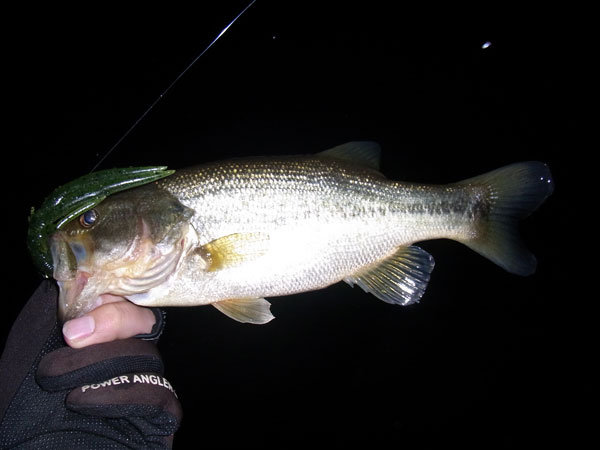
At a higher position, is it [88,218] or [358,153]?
[358,153]

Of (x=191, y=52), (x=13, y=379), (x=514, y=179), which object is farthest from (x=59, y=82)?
(x=514, y=179)

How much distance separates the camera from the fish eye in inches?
46.0

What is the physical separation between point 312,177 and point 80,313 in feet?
2.96

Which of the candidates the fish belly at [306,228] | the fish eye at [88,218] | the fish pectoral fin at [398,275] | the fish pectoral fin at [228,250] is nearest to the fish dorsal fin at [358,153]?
the fish belly at [306,228]

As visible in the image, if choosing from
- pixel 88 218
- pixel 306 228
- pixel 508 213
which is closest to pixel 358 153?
pixel 306 228

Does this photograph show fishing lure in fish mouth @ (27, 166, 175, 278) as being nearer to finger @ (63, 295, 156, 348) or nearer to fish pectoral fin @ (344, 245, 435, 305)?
finger @ (63, 295, 156, 348)

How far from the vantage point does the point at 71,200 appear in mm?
1143

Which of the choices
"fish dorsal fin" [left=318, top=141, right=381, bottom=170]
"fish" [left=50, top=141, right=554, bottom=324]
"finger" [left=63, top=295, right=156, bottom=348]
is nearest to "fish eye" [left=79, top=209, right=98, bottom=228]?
"fish" [left=50, top=141, right=554, bottom=324]

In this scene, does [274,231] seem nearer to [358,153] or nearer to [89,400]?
[358,153]

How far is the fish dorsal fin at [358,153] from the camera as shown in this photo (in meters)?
1.46

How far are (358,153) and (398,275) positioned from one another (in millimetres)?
519

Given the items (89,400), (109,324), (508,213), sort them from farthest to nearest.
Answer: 1. (508,213)
2. (109,324)
3. (89,400)

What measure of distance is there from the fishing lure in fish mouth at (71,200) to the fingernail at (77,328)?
0.18 m

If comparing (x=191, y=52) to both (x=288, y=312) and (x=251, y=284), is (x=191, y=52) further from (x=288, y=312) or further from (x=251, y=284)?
(x=251, y=284)
